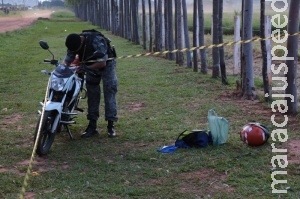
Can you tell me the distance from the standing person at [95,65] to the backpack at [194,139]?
1.31 metres

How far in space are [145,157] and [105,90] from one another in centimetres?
161

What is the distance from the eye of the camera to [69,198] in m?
5.00

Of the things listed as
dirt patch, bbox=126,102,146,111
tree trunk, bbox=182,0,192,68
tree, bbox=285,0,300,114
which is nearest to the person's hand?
dirt patch, bbox=126,102,146,111

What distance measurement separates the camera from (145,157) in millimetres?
6379

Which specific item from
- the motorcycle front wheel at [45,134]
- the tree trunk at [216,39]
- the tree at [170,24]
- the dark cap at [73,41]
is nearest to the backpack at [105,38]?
the dark cap at [73,41]

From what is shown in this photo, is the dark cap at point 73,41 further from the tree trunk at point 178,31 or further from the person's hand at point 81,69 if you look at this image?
the tree trunk at point 178,31

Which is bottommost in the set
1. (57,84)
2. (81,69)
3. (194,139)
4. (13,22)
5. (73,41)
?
(194,139)

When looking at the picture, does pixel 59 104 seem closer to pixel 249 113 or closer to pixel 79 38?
pixel 79 38

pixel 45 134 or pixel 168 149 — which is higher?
pixel 45 134

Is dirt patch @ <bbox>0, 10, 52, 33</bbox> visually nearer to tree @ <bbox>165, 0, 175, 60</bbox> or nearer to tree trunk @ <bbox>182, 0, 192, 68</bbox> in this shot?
tree @ <bbox>165, 0, 175, 60</bbox>

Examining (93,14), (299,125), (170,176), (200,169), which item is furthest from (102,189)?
(93,14)

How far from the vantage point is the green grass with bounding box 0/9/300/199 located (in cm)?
526

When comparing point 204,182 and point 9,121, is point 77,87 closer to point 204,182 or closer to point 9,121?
point 9,121

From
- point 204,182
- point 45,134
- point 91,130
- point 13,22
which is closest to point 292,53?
point 91,130
